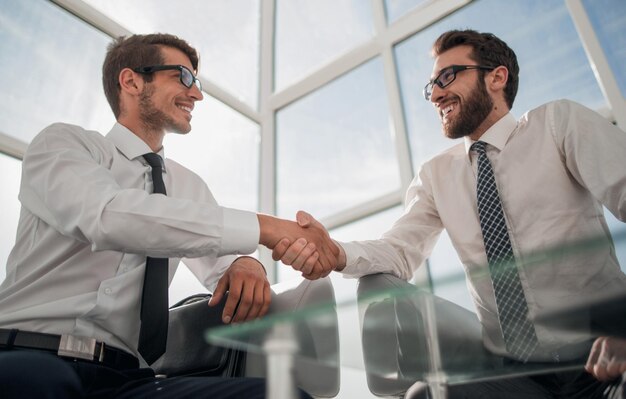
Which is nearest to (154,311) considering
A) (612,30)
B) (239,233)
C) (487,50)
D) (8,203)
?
(239,233)

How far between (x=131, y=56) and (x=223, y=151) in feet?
4.98

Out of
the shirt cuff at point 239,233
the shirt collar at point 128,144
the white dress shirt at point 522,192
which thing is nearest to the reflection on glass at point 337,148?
the white dress shirt at point 522,192

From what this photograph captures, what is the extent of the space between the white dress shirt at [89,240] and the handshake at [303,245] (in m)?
0.08

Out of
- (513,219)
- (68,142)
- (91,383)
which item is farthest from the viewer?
(513,219)

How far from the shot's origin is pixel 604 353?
2.40ft

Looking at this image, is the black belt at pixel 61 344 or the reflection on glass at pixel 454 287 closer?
the reflection on glass at pixel 454 287

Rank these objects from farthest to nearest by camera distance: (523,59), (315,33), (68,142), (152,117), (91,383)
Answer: (315,33), (523,59), (152,117), (68,142), (91,383)

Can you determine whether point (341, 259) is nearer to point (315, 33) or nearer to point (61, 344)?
point (61, 344)

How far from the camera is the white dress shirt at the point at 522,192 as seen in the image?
1250 millimetres

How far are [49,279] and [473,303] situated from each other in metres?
0.95

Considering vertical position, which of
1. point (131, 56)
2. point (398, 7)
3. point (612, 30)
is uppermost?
point (398, 7)

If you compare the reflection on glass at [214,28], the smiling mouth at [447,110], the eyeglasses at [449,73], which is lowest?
the smiling mouth at [447,110]

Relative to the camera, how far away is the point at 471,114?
5.68ft

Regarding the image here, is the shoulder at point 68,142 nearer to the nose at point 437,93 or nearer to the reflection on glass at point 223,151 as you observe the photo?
the nose at point 437,93
